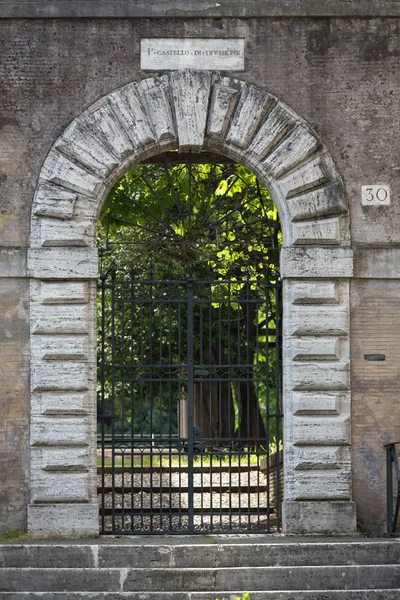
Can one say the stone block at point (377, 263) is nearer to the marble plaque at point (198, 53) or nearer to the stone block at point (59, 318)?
the marble plaque at point (198, 53)

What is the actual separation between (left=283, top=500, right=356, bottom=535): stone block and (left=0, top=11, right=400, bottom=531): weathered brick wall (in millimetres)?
236

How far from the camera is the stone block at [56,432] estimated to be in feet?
34.3

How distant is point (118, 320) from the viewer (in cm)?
1894

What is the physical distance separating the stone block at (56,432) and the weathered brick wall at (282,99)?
0.54ft

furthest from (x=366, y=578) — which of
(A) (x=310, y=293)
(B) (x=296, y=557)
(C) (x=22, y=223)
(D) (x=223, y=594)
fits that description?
(C) (x=22, y=223)

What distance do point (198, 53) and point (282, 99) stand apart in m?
0.98

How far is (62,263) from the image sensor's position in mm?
10523

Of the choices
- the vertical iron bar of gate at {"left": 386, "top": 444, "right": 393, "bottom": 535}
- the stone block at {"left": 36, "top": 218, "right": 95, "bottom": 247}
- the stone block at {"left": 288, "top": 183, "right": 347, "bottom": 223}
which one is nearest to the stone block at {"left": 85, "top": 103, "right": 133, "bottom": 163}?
the stone block at {"left": 36, "top": 218, "right": 95, "bottom": 247}

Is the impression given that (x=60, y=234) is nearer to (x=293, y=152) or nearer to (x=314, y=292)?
(x=293, y=152)

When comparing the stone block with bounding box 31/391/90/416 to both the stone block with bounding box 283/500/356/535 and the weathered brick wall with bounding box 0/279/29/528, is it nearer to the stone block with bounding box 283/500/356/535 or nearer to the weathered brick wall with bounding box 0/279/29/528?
the weathered brick wall with bounding box 0/279/29/528

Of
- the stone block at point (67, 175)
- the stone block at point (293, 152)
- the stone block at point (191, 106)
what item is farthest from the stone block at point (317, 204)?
the stone block at point (67, 175)

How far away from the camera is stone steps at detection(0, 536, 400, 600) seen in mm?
9430

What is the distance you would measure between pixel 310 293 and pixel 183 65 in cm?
265

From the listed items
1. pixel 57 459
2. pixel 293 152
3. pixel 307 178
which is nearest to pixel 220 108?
pixel 293 152
